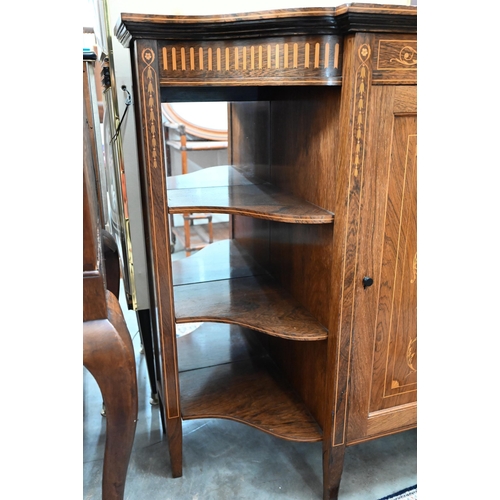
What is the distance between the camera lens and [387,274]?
2.97 feet

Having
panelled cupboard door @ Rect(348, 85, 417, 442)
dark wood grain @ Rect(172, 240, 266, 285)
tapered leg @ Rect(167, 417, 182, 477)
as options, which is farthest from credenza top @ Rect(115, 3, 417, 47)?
tapered leg @ Rect(167, 417, 182, 477)

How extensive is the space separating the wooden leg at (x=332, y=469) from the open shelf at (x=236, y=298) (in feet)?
0.86

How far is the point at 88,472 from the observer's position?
1106mm

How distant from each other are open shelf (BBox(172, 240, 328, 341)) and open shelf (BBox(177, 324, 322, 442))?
241 millimetres

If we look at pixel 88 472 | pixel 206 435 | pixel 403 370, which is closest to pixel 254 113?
pixel 403 370

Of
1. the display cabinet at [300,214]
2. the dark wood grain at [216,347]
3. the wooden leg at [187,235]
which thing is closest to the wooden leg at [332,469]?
the display cabinet at [300,214]

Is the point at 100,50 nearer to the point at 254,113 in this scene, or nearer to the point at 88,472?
the point at 254,113

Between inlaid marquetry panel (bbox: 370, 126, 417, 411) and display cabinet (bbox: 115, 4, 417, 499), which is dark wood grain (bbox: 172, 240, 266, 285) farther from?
inlaid marquetry panel (bbox: 370, 126, 417, 411)

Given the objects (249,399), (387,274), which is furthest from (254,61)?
(249,399)

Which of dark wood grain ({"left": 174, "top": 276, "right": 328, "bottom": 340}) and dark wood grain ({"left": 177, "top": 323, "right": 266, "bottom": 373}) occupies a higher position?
dark wood grain ({"left": 174, "top": 276, "right": 328, "bottom": 340})

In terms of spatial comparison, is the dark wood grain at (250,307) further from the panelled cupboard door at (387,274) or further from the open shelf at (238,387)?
the open shelf at (238,387)

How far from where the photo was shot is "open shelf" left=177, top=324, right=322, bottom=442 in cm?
105

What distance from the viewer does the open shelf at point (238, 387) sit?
3.44 feet
